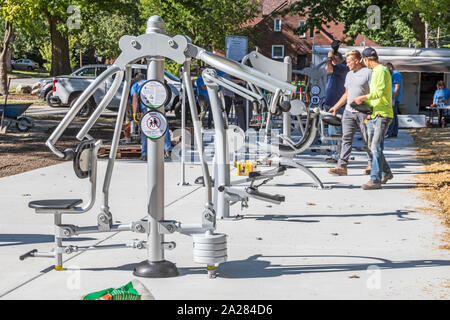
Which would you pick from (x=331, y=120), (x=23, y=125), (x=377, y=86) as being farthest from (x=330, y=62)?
(x=23, y=125)

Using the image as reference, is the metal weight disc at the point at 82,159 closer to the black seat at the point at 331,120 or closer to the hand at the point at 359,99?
the hand at the point at 359,99

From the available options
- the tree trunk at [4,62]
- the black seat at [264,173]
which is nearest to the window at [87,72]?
the tree trunk at [4,62]

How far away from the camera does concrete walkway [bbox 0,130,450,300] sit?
17.0ft

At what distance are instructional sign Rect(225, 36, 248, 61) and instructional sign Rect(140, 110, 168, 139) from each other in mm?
18489

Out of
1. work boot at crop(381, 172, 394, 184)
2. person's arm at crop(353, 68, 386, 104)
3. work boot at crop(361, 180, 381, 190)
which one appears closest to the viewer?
person's arm at crop(353, 68, 386, 104)

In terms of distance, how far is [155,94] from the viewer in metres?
5.28

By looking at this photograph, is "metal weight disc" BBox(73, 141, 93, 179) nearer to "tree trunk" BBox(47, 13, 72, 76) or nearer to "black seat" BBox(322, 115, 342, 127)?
"black seat" BBox(322, 115, 342, 127)

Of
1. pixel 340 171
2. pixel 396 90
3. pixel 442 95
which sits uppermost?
pixel 442 95

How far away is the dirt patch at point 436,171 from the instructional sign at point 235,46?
6.46 m

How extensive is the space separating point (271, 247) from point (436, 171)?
20.8 feet

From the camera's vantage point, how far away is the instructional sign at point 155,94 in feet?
17.3

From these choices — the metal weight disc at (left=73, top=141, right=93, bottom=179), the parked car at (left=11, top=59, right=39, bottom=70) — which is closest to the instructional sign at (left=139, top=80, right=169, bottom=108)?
the metal weight disc at (left=73, top=141, right=93, bottom=179)

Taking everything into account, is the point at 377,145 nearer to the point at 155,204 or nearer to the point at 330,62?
the point at 330,62
